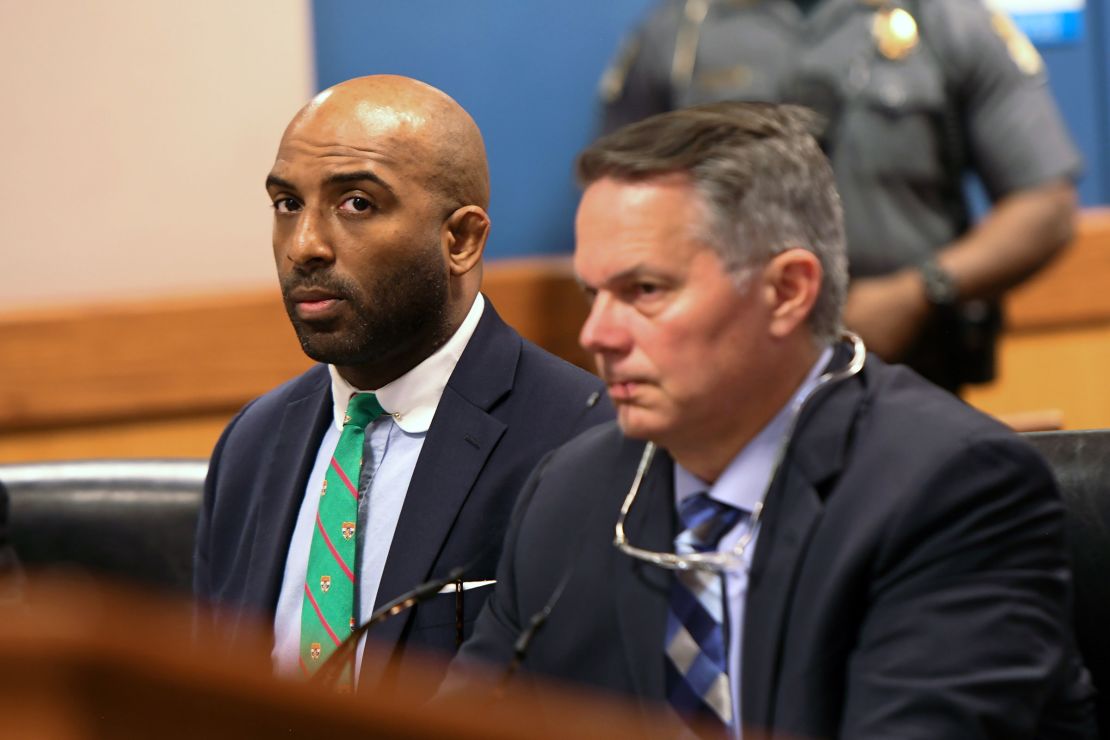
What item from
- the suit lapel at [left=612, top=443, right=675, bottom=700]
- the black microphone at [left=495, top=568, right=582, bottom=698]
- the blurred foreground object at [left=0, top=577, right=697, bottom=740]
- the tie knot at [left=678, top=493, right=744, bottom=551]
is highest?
the blurred foreground object at [left=0, top=577, right=697, bottom=740]

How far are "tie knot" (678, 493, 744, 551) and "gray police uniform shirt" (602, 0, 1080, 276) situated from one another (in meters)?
1.88

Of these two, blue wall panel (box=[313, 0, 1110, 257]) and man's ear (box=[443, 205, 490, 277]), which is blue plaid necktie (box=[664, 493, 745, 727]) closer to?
man's ear (box=[443, 205, 490, 277])

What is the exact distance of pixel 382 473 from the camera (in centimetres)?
185

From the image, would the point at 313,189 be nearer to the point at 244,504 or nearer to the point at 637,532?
the point at 244,504

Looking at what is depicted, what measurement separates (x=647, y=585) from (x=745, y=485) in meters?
0.12

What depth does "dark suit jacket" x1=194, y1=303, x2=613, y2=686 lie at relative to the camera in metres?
1.75

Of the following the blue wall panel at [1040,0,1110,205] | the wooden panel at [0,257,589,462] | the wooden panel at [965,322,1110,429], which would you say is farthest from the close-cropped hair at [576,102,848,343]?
the blue wall panel at [1040,0,1110,205]

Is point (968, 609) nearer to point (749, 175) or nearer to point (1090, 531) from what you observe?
point (749, 175)

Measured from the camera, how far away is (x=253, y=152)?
4047mm

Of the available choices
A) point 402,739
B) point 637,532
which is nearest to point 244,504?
point 637,532

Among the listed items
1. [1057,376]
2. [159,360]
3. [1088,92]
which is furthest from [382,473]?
[1088,92]

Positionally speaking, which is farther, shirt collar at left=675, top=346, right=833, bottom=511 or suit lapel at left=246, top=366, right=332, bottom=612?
suit lapel at left=246, top=366, right=332, bottom=612

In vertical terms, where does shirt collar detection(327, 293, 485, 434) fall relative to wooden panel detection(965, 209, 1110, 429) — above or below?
above

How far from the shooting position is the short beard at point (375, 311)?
1.77m
